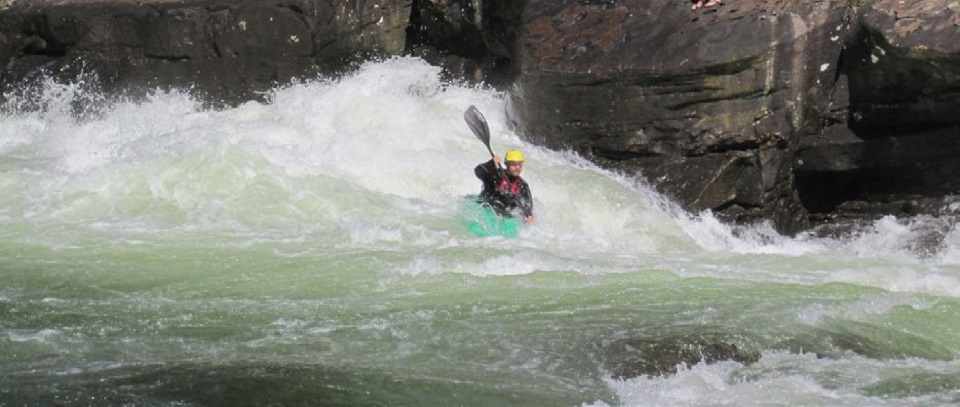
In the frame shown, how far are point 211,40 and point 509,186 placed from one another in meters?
5.29

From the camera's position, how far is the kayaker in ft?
28.3

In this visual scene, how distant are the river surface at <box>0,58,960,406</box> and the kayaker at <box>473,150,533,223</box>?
0.65ft

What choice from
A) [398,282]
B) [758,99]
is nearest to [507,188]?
[398,282]

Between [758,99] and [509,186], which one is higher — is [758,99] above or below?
above

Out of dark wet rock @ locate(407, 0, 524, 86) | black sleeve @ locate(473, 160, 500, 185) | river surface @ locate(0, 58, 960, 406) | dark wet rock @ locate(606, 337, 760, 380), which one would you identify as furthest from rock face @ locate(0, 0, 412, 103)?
dark wet rock @ locate(606, 337, 760, 380)

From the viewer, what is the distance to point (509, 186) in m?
8.74

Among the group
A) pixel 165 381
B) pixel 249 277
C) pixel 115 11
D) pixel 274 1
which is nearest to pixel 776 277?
pixel 249 277

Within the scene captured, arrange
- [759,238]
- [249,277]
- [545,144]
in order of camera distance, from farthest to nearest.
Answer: [545,144]
[759,238]
[249,277]

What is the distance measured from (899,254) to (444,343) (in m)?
4.49

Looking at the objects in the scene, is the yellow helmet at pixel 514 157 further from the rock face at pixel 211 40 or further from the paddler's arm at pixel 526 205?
the rock face at pixel 211 40

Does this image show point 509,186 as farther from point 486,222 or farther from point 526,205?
point 486,222

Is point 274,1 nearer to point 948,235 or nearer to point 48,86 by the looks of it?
point 48,86

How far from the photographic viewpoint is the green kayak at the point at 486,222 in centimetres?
835

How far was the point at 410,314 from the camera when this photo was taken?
20.1 feet
